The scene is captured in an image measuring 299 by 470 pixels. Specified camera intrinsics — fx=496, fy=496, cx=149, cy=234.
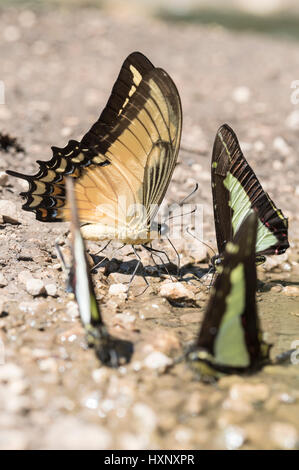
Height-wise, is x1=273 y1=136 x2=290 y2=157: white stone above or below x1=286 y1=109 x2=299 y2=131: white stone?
below

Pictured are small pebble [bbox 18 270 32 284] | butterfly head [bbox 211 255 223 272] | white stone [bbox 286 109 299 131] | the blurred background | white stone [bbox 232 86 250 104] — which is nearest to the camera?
small pebble [bbox 18 270 32 284]

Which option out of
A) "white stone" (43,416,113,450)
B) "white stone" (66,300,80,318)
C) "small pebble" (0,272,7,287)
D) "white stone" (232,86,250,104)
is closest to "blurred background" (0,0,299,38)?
"white stone" (232,86,250,104)

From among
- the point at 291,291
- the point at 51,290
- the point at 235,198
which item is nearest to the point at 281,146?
the point at 235,198

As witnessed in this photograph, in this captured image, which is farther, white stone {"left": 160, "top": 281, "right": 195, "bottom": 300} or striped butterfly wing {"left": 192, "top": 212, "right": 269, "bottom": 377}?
white stone {"left": 160, "top": 281, "right": 195, "bottom": 300}

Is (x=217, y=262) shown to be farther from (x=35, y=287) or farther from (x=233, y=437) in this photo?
(x=233, y=437)

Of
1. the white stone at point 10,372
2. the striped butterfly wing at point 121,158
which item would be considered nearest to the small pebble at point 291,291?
the striped butterfly wing at point 121,158

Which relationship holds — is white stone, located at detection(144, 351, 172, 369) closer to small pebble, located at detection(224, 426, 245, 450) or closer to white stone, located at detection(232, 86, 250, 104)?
small pebble, located at detection(224, 426, 245, 450)

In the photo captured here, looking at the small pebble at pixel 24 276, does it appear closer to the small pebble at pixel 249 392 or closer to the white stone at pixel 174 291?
the white stone at pixel 174 291

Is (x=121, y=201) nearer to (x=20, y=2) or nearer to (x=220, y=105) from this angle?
(x=220, y=105)
